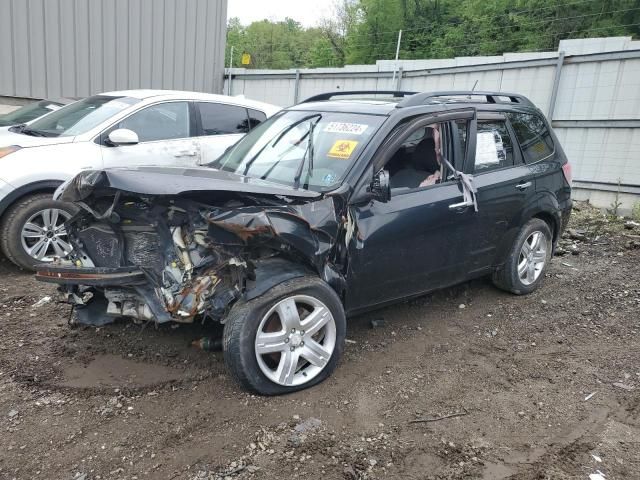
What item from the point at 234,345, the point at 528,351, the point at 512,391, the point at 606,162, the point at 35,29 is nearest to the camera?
the point at 234,345

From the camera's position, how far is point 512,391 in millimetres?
3482

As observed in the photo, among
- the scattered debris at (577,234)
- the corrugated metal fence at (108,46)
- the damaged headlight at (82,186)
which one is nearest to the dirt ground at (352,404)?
the damaged headlight at (82,186)

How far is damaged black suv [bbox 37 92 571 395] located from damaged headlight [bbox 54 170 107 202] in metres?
0.01

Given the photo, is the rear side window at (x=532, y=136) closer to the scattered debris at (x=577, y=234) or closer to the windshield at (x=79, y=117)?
the scattered debris at (x=577, y=234)

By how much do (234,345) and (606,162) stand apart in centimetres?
838

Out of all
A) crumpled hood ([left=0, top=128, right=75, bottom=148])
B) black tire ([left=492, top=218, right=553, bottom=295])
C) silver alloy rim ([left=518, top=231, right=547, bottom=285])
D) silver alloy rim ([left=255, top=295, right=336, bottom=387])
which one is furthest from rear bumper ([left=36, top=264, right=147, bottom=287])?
silver alloy rim ([left=518, top=231, right=547, bottom=285])

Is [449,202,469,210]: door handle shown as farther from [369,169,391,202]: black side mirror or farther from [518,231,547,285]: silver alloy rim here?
[518,231,547,285]: silver alloy rim

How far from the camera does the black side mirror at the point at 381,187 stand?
3426 mm

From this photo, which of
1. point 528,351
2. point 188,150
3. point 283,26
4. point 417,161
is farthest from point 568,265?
point 283,26

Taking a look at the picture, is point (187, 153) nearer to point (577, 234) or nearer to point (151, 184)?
point (151, 184)

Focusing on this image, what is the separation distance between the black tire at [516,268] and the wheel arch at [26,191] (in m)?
4.33

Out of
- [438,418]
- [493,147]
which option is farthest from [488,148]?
[438,418]

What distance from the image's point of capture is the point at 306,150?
3.90 metres

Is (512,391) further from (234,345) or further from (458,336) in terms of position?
(234,345)
